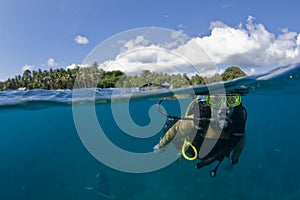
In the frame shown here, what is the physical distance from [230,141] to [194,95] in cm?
108

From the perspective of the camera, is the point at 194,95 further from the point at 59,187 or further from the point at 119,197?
the point at 59,187

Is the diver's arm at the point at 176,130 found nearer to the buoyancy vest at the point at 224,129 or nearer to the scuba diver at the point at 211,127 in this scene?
the scuba diver at the point at 211,127

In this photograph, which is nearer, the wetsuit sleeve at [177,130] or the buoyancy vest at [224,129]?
the buoyancy vest at [224,129]

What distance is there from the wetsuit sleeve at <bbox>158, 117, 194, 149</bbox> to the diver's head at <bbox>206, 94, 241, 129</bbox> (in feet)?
1.27

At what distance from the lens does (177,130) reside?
393 centimetres

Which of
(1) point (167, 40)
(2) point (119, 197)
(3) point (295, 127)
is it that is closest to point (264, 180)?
(2) point (119, 197)

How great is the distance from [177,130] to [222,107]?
830 mm

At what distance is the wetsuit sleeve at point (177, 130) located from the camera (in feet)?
12.0

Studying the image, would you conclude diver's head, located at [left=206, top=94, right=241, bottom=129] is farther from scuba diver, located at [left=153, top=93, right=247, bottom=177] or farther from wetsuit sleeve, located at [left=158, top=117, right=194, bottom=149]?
wetsuit sleeve, located at [left=158, top=117, right=194, bottom=149]

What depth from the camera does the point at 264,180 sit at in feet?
56.9

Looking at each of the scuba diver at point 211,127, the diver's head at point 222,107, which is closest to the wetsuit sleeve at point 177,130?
the scuba diver at point 211,127

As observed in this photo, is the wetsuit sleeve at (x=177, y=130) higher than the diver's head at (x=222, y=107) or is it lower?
lower

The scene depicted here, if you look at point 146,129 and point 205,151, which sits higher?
point 146,129

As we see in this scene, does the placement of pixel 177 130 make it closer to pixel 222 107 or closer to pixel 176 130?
pixel 176 130
